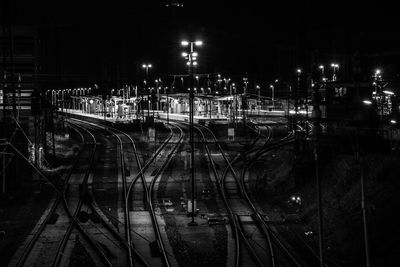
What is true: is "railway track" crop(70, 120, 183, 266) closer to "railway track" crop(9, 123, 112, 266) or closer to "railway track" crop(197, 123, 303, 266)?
"railway track" crop(9, 123, 112, 266)

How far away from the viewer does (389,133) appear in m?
23.0

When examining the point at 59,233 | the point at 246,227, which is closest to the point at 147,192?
the point at 59,233

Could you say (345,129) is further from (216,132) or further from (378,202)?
(216,132)

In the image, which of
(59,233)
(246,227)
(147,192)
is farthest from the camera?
(147,192)

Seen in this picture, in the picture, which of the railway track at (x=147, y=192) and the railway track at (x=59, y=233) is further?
the railway track at (x=147, y=192)

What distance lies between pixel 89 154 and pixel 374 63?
44293mm

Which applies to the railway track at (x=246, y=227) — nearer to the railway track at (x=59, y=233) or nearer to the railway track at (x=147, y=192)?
the railway track at (x=147, y=192)

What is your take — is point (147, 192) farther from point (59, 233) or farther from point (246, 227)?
point (246, 227)

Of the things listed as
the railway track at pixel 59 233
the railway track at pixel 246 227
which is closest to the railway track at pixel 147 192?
the railway track at pixel 59 233

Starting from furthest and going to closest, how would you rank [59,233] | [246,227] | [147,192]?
1. [147,192]
2. [246,227]
3. [59,233]

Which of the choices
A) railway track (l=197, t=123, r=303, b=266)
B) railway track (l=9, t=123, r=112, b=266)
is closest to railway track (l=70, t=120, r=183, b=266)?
railway track (l=9, t=123, r=112, b=266)

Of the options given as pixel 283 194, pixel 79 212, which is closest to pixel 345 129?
pixel 283 194

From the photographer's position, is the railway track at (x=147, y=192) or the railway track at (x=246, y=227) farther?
the railway track at (x=147, y=192)

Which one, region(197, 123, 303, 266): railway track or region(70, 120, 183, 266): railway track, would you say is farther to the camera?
region(70, 120, 183, 266): railway track
